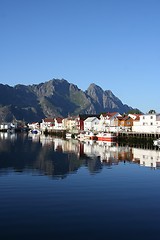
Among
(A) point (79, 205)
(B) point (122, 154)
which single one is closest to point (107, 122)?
(B) point (122, 154)

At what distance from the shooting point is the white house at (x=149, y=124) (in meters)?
128

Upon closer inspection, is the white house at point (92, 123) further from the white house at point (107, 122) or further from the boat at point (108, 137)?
the boat at point (108, 137)

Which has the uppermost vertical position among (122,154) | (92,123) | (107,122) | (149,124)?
(107,122)

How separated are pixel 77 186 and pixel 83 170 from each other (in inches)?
472

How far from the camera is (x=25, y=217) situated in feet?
70.8

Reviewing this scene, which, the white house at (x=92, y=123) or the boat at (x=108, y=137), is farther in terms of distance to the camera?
the white house at (x=92, y=123)

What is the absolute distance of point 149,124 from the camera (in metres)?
132

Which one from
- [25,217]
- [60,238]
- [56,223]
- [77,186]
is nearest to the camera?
[60,238]

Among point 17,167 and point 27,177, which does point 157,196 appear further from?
point 17,167

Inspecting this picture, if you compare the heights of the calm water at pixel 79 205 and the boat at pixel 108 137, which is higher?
the boat at pixel 108 137

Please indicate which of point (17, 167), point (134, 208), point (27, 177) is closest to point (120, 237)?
point (134, 208)

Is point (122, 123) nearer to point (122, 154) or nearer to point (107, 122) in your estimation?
point (107, 122)

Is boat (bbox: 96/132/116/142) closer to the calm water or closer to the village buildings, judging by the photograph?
the village buildings

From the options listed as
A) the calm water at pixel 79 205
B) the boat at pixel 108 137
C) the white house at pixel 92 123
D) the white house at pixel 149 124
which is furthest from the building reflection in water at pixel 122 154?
the white house at pixel 92 123
